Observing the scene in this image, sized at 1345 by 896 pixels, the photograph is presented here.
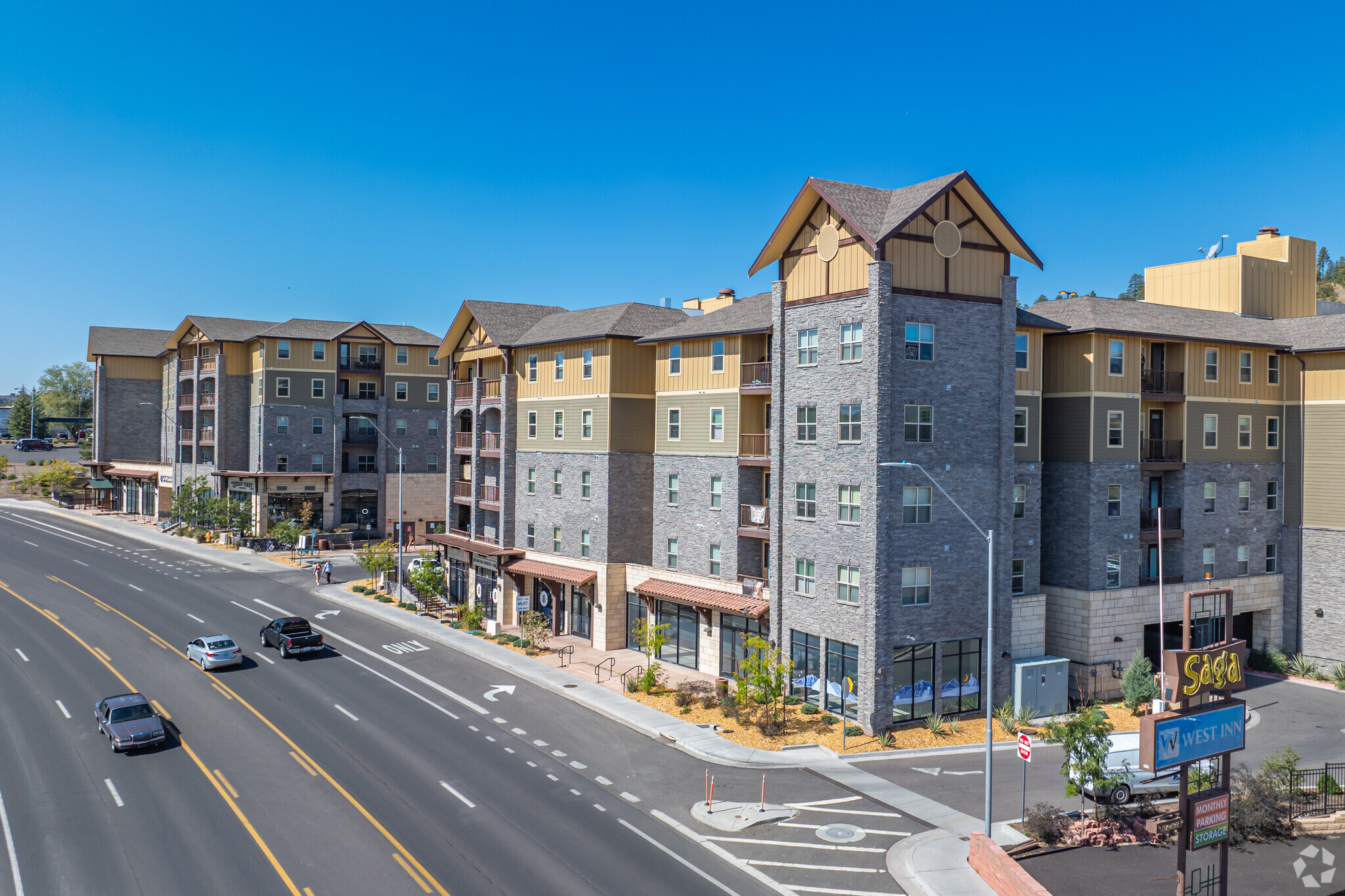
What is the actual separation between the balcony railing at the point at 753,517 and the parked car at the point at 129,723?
74.1 ft

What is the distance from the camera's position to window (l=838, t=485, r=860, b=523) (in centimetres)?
3247

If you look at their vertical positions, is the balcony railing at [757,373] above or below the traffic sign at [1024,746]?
above

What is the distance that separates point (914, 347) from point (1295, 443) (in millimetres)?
23954

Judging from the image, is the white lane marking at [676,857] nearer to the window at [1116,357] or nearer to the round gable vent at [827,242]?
the round gable vent at [827,242]

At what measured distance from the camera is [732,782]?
26641 mm

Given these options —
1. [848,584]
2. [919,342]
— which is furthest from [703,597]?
[919,342]

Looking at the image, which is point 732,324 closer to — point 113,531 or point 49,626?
point 49,626

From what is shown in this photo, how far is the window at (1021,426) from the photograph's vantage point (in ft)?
121

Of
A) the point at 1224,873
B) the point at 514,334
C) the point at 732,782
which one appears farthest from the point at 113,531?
the point at 1224,873

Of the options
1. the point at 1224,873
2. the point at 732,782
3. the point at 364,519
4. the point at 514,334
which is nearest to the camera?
the point at 1224,873

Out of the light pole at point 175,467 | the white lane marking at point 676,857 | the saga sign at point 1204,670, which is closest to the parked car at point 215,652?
the white lane marking at point 676,857

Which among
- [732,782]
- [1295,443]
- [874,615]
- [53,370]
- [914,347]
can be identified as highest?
[53,370]

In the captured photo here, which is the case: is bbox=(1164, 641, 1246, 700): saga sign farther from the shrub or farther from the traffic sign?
the shrub

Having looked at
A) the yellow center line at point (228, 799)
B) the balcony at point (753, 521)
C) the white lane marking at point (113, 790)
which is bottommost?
the white lane marking at point (113, 790)
